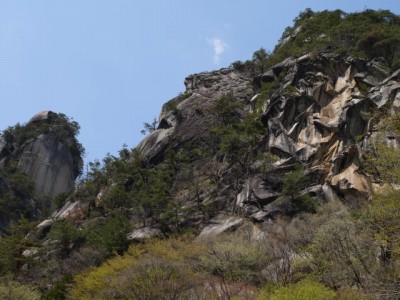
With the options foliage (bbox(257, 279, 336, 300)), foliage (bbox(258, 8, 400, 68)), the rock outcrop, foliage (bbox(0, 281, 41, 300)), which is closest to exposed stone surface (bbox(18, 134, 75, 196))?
the rock outcrop

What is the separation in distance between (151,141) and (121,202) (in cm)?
1408

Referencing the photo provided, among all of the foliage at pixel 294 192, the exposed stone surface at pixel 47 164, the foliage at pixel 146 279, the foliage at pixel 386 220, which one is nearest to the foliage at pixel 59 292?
the foliage at pixel 146 279

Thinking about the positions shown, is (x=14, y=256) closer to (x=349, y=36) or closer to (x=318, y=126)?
(x=318, y=126)

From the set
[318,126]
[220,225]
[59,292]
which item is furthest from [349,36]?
[59,292]

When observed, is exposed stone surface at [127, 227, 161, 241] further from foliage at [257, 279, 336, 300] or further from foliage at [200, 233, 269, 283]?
foliage at [257, 279, 336, 300]

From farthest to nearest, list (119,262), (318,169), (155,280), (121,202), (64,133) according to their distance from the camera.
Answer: (64,133) < (121,202) < (318,169) < (119,262) < (155,280)

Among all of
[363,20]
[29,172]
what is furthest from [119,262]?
[29,172]

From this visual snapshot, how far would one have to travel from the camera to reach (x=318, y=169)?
40719 millimetres

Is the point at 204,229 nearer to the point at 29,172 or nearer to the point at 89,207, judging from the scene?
the point at 89,207

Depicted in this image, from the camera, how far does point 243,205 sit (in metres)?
41.9

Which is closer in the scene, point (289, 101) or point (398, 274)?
point (398, 274)

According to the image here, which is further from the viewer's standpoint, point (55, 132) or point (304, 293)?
point (55, 132)

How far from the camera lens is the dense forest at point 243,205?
72.1 feet

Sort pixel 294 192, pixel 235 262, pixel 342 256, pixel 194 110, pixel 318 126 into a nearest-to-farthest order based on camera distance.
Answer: pixel 342 256
pixel 235 262
pixel 294 192
pixel 318 126
pixel 194 110
